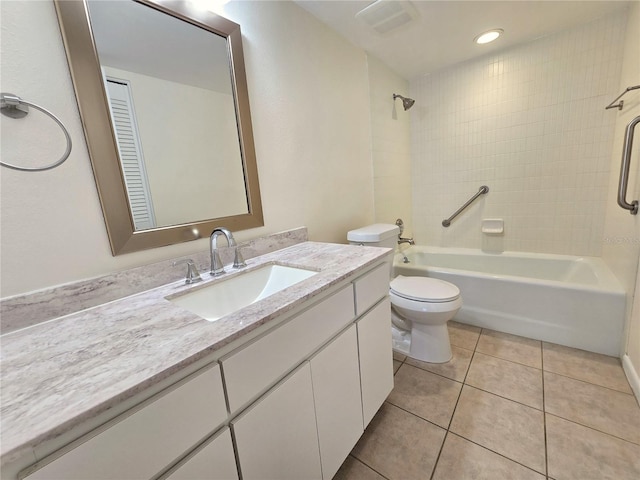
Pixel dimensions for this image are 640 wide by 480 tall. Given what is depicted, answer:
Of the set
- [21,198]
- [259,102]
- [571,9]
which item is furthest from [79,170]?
[571,9]

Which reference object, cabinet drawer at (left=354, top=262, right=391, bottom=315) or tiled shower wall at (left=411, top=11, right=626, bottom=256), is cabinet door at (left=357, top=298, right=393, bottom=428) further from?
tiled shower wall at (left=411, top=11, right=626, bottom=256)

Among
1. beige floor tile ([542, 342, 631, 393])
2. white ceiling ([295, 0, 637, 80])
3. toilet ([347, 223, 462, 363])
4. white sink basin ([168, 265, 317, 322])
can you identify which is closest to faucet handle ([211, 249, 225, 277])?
white sink basin ([168, 265, 317, 322])

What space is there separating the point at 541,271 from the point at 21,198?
3.11 m

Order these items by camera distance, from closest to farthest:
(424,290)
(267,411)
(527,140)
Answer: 1. (267,411)
2. (424,290)
3. (527,140)

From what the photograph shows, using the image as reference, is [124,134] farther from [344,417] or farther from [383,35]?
[383,35]

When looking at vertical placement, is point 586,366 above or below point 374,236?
below

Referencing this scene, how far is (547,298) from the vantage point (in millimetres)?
1744

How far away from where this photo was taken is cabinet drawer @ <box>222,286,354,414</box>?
622 mm

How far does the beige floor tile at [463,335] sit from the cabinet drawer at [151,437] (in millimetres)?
1752

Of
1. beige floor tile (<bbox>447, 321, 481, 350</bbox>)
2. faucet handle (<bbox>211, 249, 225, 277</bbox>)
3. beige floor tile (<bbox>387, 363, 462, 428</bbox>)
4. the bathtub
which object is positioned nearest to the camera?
faucet handle (<bbox>211, 249, 225, 277</bbox>)

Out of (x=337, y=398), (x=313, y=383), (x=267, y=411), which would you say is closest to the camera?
(x=267, y=411)

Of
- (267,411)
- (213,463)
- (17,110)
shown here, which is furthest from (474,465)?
(17,110)

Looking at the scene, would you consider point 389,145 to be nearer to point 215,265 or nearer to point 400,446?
point 215,265

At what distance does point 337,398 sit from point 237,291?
0.55 metres
